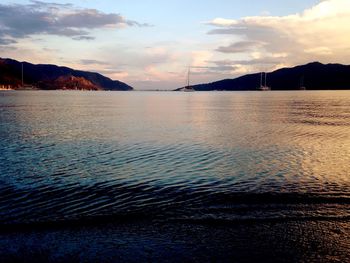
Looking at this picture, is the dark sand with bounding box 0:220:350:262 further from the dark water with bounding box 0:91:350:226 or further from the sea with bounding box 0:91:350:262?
the dark water with bounding box 0:91:350:226

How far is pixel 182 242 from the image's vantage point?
580 inches

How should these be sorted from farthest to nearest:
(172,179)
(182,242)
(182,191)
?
(172,179) < (182,191) < (182,242)

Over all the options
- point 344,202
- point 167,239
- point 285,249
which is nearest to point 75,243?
point 167,239

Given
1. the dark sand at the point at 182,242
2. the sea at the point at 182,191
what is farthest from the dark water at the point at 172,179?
the dark sand at the point at 182,242

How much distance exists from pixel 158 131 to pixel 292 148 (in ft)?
67.3

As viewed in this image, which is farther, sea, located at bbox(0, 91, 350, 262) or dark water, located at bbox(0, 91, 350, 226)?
dark water, located at bbox(0, 91, 350, 226)

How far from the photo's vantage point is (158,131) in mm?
52531

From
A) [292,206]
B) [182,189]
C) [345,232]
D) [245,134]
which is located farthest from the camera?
[245,134]

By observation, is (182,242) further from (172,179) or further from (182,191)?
(172,179)

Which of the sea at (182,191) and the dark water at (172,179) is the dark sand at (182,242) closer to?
the sea at (182,191)

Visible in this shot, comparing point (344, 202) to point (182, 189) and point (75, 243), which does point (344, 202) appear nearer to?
point (182, 189)

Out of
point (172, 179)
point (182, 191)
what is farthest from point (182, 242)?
point (172, 179)

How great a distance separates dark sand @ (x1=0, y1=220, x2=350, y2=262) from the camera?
44.2 feet

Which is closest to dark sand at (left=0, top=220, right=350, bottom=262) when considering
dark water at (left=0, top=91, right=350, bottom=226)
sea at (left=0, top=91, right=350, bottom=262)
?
sea at (left=0, top=91, right=350, bottom=262)
